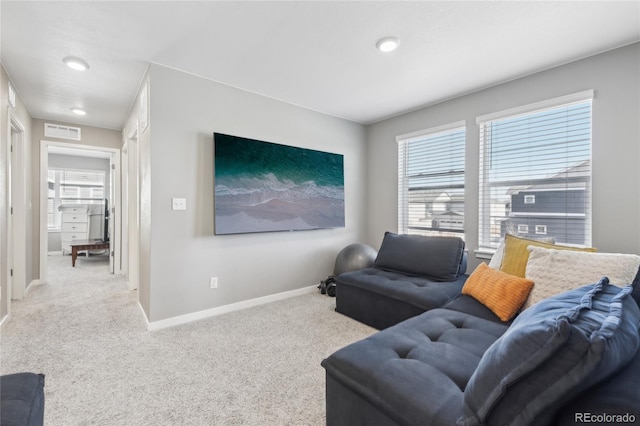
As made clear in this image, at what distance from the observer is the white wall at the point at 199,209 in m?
2.75

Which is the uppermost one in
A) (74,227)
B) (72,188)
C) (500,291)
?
(72,188)

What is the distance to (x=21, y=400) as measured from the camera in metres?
1.01

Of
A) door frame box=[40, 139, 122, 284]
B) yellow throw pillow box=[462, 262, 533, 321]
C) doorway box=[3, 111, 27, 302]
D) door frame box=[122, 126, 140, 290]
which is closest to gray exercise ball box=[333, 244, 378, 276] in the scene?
yellow throw pillow box=[462, 262, 533, 321]

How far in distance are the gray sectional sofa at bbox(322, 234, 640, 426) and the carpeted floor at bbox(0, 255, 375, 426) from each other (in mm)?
550

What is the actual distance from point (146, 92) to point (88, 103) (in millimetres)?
1396

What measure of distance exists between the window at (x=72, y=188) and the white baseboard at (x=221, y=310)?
6236 mm

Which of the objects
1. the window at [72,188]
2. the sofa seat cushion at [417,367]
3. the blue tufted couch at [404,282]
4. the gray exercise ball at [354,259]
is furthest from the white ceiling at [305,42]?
the window at [72,188]

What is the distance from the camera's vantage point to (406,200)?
4.20m

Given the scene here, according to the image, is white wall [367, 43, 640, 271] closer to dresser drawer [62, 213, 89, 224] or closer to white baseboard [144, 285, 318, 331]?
white baseboard [144, 285, 318, 331]

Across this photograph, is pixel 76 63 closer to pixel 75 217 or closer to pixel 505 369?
pixel 505 369

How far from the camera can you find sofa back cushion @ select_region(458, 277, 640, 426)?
715 mm

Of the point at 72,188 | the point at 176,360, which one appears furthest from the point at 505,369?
the point at 72,188

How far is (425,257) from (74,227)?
770 cm

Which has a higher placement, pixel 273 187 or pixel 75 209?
pixel 273 187
